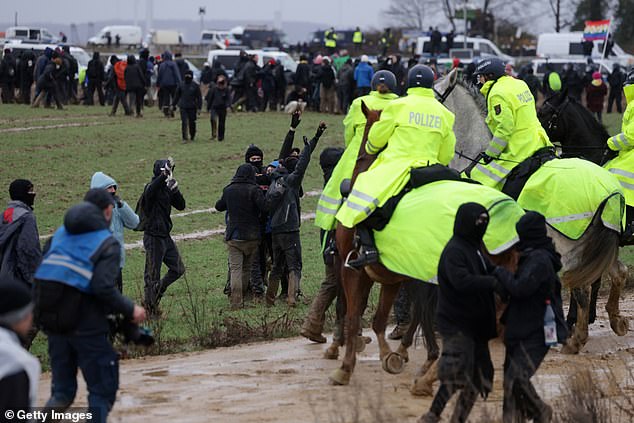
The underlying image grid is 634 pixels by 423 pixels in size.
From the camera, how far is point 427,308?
10.6 m

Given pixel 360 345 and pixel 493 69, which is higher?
pixel 493 69

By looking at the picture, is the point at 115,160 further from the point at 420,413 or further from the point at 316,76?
the point at 420,413

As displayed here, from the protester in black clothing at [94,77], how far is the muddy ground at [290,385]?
87.5ft

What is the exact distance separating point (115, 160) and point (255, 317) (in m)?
13.6

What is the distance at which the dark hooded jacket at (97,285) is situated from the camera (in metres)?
7.87

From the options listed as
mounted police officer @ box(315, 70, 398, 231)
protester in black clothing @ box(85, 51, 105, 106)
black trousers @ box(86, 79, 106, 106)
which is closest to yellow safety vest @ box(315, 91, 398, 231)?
mounted police officer @ box(315, 70, 398, 231)

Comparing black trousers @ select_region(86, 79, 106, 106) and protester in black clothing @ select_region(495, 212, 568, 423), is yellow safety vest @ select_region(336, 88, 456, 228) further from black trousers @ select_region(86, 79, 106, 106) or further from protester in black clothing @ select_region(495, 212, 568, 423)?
black trousers @ select_region(86, 79, 106, 106)

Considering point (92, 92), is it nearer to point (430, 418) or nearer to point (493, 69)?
point (493, 69)

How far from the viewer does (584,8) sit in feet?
242

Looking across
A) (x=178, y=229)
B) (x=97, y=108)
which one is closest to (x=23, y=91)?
(x=97, y=108)

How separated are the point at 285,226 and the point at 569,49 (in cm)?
4267

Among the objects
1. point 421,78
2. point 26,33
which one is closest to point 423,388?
point 421,78

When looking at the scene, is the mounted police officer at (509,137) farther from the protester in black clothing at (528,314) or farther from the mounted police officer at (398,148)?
the protester in black clothing at (528,314)

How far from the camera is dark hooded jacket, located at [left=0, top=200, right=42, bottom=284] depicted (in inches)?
434
